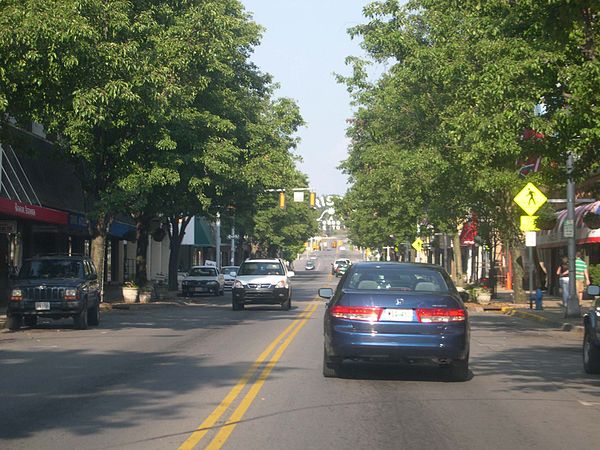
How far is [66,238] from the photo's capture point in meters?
42.2

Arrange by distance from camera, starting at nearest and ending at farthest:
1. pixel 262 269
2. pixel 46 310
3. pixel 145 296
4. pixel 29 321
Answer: pixel 46 310 → pixel 29 321 → pixel 262 269 → pixel 145 296

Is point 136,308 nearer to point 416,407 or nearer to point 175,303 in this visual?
point 175,303

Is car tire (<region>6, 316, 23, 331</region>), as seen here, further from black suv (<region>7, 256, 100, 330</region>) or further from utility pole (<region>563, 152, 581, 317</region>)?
utility pole (<region>563, 152, 581, 317</region>)

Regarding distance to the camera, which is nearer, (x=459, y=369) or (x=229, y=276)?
(x=459, y=369)

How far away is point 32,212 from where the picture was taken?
Result: 30.6m

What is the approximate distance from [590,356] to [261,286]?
61.8 feet

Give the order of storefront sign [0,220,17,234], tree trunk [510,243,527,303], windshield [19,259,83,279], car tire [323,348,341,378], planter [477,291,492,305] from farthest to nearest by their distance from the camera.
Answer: planter [477,291,492,305] < tree trunk [510,243,527,303] < storefront sign [0,220,17,234] < windshield [19,259,83,279] < car tire [323,348,341,378]

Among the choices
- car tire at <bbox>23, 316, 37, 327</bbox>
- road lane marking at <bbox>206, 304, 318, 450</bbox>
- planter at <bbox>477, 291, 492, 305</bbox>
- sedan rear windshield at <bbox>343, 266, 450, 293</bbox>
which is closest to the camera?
road lane marking at <bbox>206, 304, 318, 450</bbox>

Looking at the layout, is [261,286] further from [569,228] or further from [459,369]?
[459,369]

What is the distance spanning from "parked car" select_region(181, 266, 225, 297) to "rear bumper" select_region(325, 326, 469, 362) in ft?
115

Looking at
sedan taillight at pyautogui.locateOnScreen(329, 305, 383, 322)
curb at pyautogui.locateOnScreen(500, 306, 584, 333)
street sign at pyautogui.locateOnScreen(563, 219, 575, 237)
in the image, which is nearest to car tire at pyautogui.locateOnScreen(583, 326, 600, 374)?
sedan taillight at pyautogui.locateOnScreen(329, 305, 383, 322)

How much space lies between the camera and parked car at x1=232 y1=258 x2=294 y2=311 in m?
32.2

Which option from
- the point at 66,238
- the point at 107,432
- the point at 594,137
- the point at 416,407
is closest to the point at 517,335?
the point at 594,137

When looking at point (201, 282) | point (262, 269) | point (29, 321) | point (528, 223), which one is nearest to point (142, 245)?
point (201, 282)
